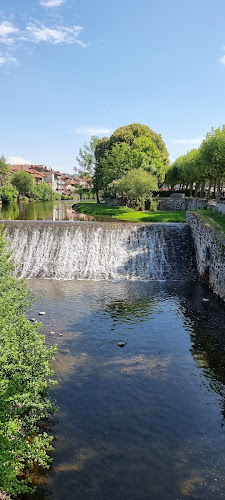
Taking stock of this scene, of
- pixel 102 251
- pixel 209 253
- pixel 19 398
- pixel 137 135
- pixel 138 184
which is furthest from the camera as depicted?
pixel 137 135

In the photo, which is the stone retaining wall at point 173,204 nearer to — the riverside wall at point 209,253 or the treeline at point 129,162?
the treeline at point 129,162

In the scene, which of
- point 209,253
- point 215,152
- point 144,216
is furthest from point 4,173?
point 209,253

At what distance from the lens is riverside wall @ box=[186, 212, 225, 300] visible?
66.0ft

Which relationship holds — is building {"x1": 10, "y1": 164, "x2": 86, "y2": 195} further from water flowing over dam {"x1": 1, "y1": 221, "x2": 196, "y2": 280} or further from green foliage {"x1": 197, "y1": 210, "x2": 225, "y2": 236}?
green foliage {"x1": 197, "y1": 210, "x2": 225, "y2": 236}

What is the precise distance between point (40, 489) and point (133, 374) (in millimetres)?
5259

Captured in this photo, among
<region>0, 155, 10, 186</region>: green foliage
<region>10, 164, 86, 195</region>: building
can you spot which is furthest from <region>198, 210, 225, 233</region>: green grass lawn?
<region>10, 164, 86, 195</region>: building

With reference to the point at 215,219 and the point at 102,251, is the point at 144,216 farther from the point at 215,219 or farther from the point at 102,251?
the point at 215,219

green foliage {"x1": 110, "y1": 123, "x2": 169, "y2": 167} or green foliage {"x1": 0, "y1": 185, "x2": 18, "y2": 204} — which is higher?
green foliage {"x1": 110, "y1": 123, "x2": 169, "y2": 167}

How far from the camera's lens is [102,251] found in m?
27.2

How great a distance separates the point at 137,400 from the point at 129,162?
165 feet

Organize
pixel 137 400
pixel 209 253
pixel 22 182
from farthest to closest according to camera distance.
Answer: pixel 22 182 < pixel 209 253 < pixel 137 400

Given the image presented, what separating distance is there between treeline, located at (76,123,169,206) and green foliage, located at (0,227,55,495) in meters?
39.9

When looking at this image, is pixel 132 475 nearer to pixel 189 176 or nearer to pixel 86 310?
pixel 86 310

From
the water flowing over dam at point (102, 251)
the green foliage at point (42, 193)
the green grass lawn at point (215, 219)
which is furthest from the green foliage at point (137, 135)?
the green foliage at point (42, 193)
